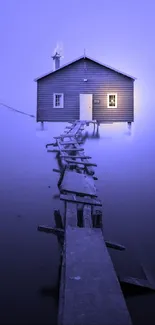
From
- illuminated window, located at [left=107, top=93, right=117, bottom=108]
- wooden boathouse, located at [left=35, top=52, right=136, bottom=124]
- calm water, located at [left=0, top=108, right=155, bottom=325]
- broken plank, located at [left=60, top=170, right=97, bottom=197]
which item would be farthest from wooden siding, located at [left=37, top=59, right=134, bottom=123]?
broken plank, located at [left=60, top=170, right=97, bottom=197]

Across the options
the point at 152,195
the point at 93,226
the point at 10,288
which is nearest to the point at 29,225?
the point at 93,226

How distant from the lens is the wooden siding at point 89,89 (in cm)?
1950

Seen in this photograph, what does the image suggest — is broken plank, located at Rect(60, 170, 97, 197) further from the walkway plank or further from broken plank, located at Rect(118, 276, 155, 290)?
broken plank, located at Rect(118, 276, 155, 290)

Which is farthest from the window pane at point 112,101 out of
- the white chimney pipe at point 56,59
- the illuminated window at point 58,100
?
the white chimney pipe at point 56,59

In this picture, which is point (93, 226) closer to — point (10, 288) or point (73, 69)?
point (10, 288)

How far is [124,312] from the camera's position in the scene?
84.9 inches

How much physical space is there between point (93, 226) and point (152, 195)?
2632 mm

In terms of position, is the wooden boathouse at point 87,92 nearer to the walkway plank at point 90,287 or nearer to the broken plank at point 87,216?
the broken plank at point 87,216

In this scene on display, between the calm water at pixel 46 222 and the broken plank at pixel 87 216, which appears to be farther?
the broken plank at pixel 87 216

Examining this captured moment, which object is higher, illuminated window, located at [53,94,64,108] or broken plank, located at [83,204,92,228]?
illuminated window, located at [53,94,64,108]

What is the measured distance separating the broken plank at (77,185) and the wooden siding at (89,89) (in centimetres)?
1417

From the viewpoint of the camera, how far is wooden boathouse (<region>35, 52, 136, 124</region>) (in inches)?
768

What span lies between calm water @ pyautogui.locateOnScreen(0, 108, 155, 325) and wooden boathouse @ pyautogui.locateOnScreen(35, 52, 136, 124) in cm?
977

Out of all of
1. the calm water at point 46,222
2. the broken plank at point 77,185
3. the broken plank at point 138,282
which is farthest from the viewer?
the broken plank at point 77,185
